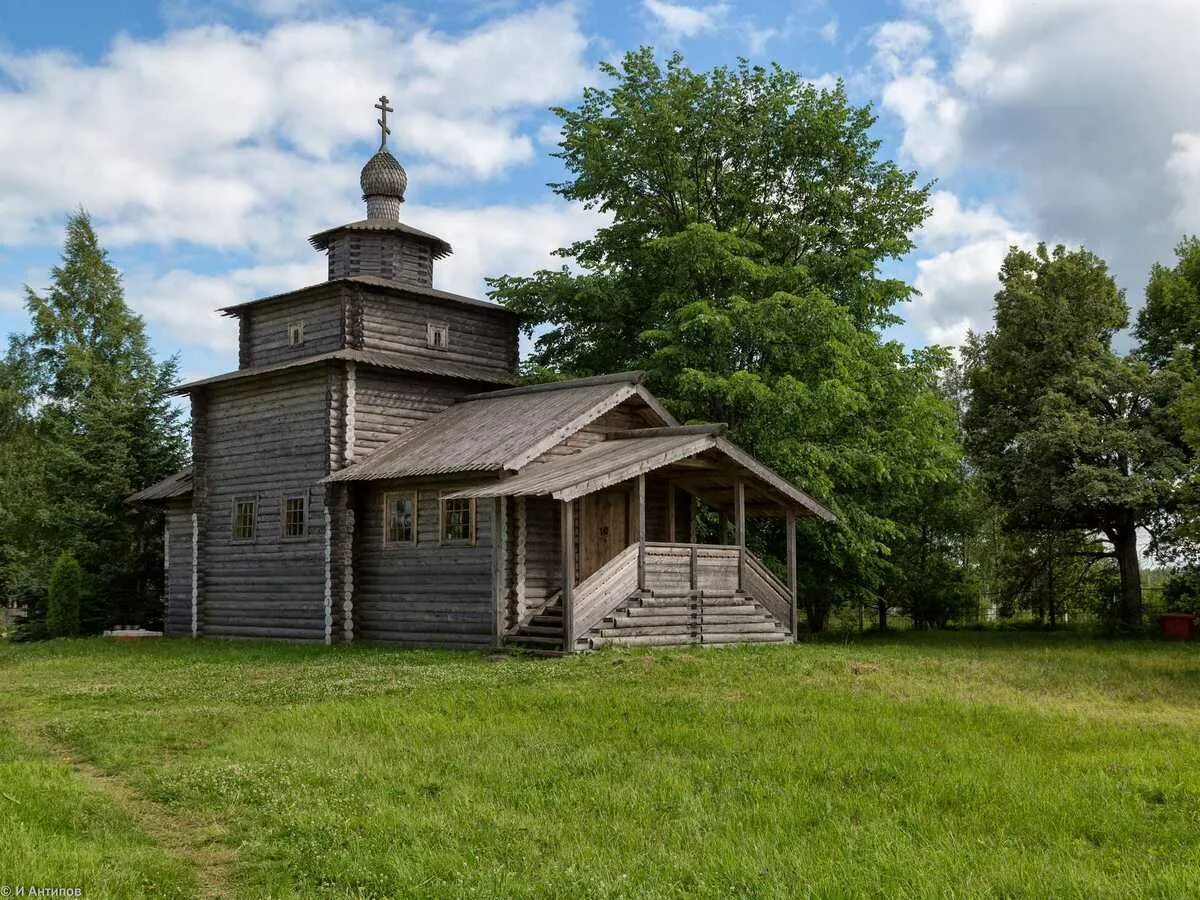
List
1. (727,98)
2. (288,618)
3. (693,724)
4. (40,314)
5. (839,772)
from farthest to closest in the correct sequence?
1. (40,314)
2. (727,98)
3. (288,618)
4. (693,724)
5. (839,772)

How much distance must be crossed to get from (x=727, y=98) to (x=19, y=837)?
27.2 m

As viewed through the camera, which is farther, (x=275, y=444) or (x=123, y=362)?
(x=123, y=362)

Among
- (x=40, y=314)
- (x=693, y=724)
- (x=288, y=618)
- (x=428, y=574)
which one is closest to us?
(x=693, y=724)

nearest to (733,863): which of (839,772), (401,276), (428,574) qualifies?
(839,772)

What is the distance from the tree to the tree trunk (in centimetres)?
3

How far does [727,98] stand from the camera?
1220 inches

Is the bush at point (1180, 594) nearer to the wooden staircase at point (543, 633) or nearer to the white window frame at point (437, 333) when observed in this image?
the wooden staircase at point (543, 633)

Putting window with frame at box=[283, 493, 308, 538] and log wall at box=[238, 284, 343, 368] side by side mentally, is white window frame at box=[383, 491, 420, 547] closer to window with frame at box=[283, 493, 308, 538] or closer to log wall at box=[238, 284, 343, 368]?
window with frame at box=[283, 493, 308, 538]

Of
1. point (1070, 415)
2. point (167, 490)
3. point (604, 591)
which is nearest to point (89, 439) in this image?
point (167, 490)

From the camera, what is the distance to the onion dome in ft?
101

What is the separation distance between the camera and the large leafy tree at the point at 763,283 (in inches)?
1080

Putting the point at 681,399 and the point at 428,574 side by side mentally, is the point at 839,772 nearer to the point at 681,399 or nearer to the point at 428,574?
the point at 428,574

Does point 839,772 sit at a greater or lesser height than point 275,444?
lesser

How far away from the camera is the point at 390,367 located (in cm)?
2619
